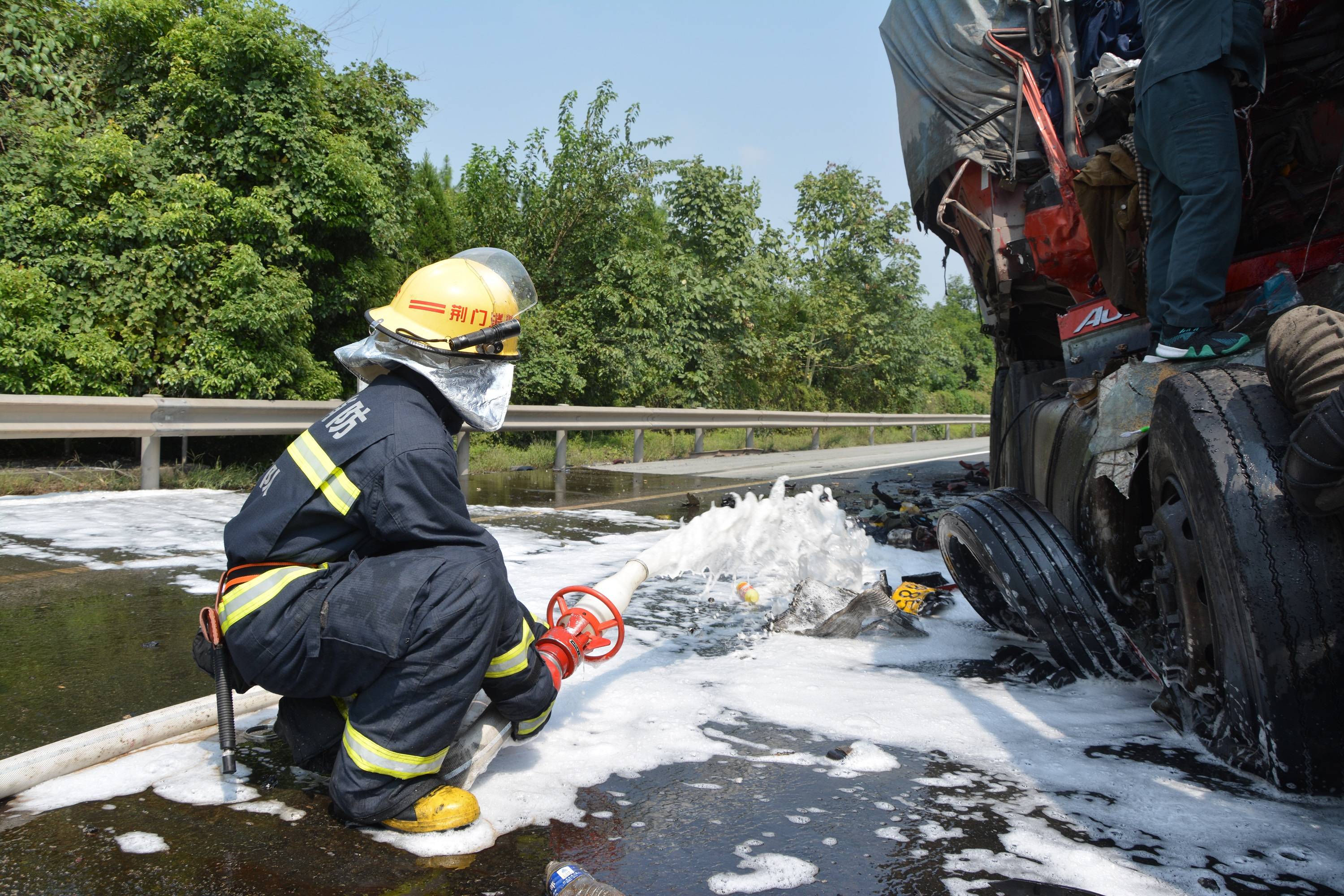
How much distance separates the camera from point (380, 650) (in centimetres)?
217

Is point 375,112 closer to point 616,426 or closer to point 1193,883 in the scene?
point 616,426

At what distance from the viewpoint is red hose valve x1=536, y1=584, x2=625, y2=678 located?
2811 mm

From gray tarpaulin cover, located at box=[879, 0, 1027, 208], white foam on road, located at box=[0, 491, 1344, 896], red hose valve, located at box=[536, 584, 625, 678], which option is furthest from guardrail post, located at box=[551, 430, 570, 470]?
red hose valve, located at box=[536, 584, 625, 678]

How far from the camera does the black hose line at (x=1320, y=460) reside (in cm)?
191

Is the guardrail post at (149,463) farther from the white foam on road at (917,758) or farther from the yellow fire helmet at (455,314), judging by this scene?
the yellow fire helmet at (455,314)

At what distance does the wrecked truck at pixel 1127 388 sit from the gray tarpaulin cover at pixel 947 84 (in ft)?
0.04

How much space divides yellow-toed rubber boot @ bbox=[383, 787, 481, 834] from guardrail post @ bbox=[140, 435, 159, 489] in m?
6.05

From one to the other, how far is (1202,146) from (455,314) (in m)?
2.27

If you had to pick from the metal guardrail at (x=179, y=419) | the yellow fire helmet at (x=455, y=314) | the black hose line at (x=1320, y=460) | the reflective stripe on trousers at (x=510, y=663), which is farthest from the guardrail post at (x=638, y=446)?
the black hose line at (x=1320, y=460)

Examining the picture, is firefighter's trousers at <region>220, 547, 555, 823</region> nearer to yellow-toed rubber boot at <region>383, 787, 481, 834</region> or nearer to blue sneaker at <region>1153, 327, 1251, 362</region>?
yellow-toed rubber boot at <region>383, 787, 481, 834</region>

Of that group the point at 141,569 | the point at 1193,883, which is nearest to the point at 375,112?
the point at 141,569

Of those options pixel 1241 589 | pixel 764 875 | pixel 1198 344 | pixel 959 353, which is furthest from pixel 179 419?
pixel 959 353

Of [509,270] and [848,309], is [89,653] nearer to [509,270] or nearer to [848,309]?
[509,270]

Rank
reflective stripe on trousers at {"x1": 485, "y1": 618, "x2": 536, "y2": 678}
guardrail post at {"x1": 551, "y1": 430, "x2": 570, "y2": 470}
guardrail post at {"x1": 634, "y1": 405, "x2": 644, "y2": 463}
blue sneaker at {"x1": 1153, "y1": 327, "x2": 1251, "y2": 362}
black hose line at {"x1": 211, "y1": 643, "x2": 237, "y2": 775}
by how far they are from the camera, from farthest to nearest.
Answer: guardrail post at {"x1": 634, "y1": 405, "x2": 644, "y2": 463} → guardrail post at {"x1": 551, "y1": 430, "x2": 570, "y2": 470} → blue sneaker at {"x1": 1153, "y1": 327, "x2": 1251, "y2": 362} → reflective stripe on trousers at {"x1": 485, "y1": 618, "x2": 536, "y2": 678} → black hose line at {"x1": 211, "y1": 643, "x2": 237, "y2": 775}
